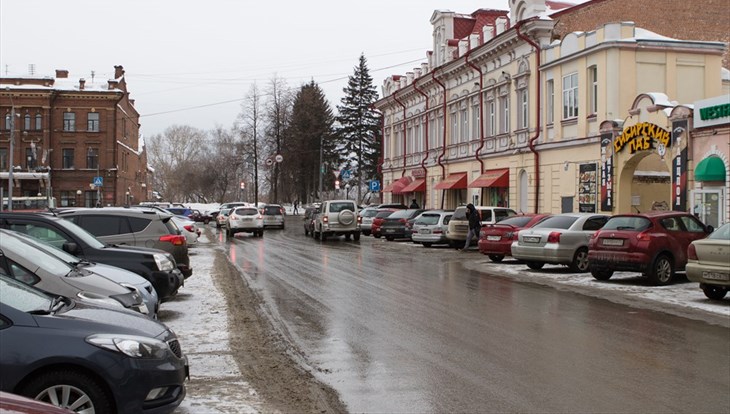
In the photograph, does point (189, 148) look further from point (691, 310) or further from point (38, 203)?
point (691, 310)

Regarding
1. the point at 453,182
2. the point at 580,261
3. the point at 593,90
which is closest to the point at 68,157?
the point at 453,182

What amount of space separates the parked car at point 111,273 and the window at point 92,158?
6759cm

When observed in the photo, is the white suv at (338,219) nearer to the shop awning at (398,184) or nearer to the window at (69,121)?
the shop awning at (398,184)

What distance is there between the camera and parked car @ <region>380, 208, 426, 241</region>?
34969 millimetres

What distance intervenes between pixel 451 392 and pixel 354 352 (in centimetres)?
220

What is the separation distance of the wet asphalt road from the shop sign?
10403 mm

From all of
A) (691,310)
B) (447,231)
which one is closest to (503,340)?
(691,310)

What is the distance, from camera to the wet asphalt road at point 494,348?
6.66 metres

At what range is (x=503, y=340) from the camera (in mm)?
9453

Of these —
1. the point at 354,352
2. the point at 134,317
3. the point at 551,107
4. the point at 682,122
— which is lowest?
the point at 354,352

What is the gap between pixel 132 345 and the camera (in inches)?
214

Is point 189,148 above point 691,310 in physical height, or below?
above

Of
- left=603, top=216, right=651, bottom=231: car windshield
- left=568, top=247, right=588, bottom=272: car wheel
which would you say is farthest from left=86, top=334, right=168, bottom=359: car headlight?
left=568, top=247, right=588, bottom=272: car wheel

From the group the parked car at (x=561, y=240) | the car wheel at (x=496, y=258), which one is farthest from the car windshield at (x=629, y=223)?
the car wheel at (x=496, y=258)
